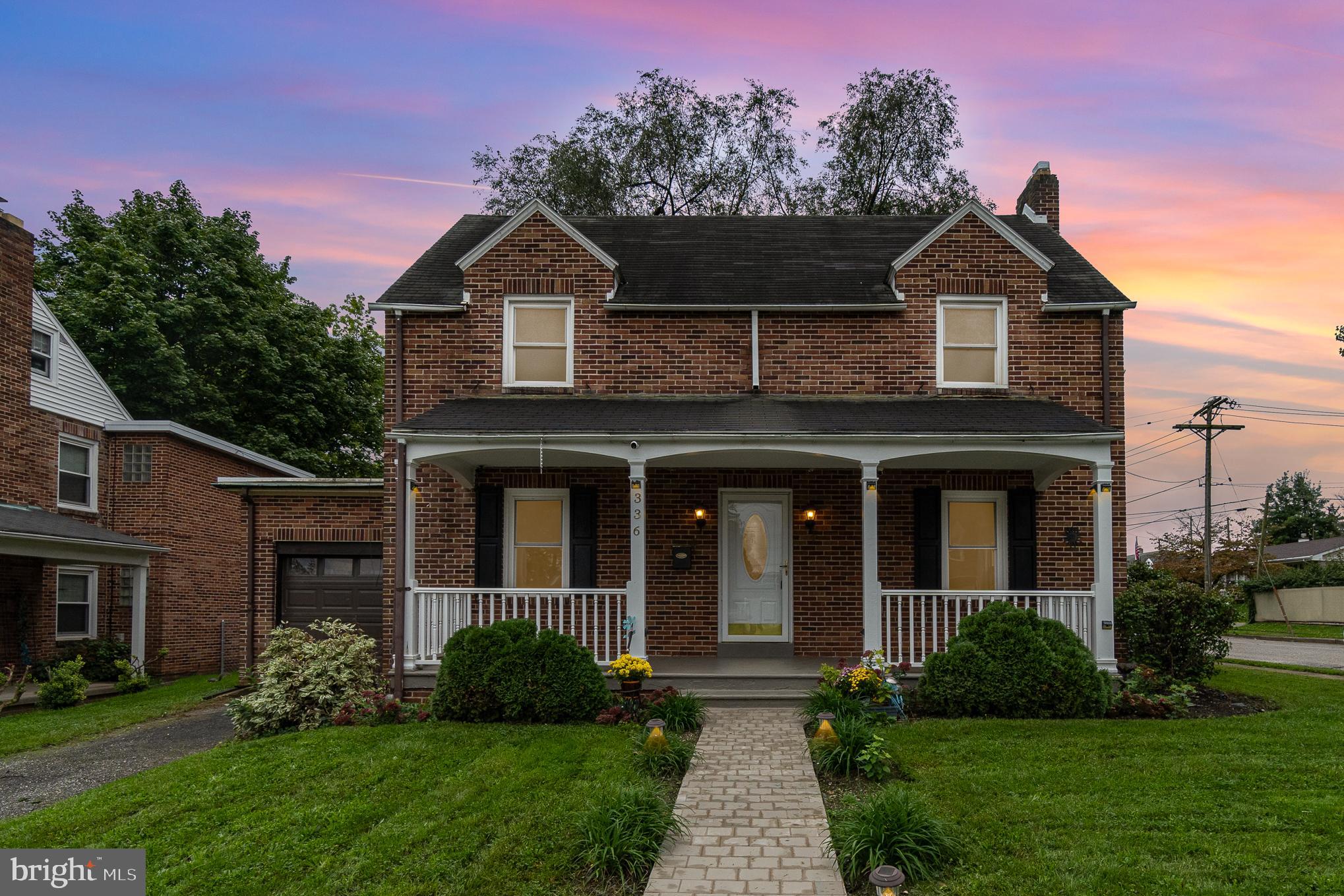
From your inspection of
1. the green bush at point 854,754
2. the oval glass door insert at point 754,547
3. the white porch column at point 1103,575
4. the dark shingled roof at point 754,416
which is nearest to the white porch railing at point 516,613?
the oval glass door insert at point 754,547

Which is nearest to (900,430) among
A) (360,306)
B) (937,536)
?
(937,536)

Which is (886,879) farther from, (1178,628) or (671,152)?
(671,152)

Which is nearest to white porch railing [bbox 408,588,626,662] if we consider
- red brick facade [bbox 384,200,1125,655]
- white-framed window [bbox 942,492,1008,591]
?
red brick facade [bbox 384,200,1125,655]

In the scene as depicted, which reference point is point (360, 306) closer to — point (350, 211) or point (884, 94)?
point (350, 211)

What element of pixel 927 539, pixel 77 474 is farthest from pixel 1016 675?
pixel 77 474

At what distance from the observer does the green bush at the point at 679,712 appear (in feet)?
29.9

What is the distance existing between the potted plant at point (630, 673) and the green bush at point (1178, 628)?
669 centimetres

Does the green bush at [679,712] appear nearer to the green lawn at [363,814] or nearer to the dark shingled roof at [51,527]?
the green lawn at [363,814]

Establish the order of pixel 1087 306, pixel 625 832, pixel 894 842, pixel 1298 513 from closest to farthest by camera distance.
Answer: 1. pixel 894 842
2. pixel 625 832
3. pixel 1087 306
4. pixel 1298 513

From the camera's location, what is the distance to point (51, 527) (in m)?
14.8

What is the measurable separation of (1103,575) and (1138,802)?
4.39m

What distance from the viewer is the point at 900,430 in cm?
1059

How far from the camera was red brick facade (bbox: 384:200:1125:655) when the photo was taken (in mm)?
12250

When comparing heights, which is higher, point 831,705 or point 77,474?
point 77,474
